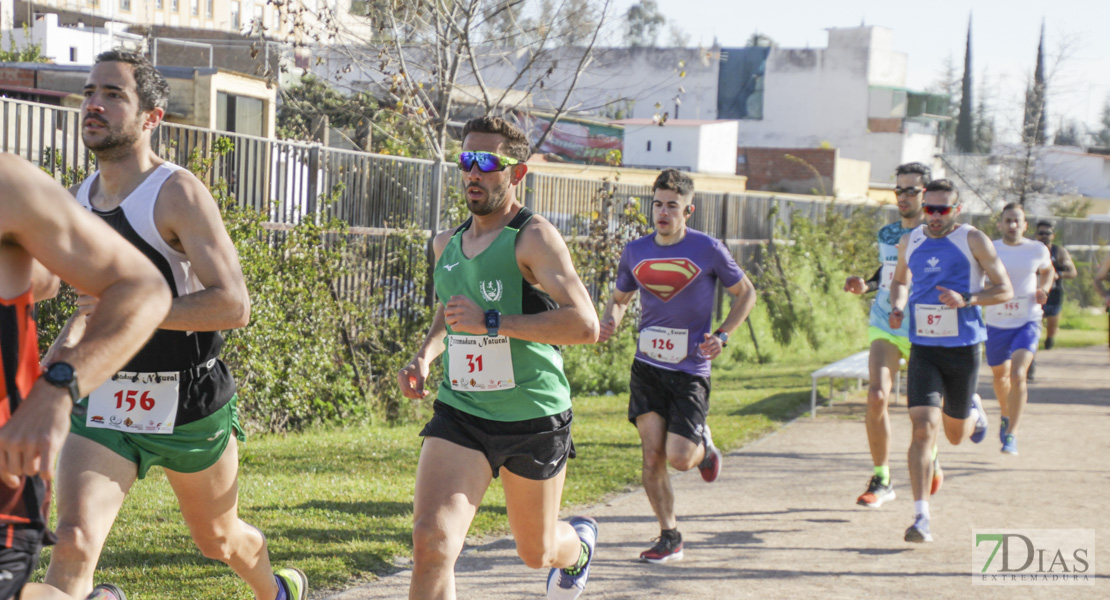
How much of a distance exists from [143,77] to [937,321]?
16.3ft

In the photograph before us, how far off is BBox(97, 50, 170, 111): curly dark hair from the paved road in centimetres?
232

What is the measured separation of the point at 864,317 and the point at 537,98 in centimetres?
930

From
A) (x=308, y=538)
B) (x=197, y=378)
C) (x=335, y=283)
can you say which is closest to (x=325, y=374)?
(x=335, y=283)

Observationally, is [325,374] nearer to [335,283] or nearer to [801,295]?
[335,283]

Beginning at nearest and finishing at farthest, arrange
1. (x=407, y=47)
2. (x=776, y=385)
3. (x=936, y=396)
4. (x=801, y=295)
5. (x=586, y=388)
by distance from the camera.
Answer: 1. (x=936, y=396)
2. (x=407, y=47)
3. (x=586, y=388)
4. (x=776, y=385)
5. (x=801, y=295)

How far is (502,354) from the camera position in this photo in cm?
422

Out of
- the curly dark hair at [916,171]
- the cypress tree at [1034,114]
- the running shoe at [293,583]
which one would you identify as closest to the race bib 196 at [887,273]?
the curly dark hair at [916,171]

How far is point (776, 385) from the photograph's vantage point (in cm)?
1350

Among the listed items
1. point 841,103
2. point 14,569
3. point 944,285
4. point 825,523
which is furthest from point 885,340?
point 841,103

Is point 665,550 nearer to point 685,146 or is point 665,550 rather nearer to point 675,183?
point 675,183

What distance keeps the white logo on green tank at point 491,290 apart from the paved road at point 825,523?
164 cm

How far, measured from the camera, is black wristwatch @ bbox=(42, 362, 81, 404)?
7.01 ft

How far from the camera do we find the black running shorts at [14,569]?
2365 mm

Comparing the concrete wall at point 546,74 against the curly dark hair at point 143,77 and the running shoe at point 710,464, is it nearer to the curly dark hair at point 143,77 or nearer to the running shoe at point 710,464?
the running shoe at point 710,464
